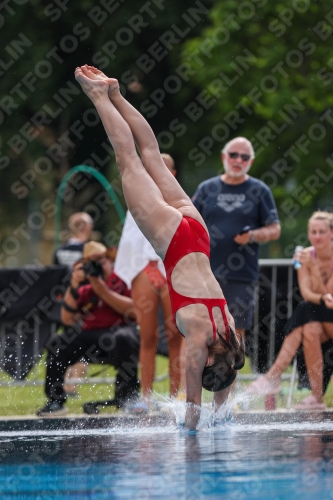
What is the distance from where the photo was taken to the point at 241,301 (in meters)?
8.50

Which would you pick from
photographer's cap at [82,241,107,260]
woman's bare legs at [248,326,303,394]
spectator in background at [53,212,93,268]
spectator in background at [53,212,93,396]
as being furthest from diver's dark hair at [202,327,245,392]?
spectator in background at [53,212,93,268]

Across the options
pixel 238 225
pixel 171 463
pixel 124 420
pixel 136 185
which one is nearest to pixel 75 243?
pixel 238 225

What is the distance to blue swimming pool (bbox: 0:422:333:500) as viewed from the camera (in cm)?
448

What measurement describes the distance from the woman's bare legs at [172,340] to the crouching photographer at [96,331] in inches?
13.6

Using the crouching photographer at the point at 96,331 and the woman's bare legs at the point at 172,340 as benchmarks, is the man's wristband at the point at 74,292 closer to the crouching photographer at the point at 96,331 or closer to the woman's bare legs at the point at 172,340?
the crouching photographer at the point at 96,331

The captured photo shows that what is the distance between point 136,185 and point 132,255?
5.99 ft

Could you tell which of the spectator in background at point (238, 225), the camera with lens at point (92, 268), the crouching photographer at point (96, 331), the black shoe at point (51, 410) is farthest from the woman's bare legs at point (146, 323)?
the black shoe at point (51, 410)

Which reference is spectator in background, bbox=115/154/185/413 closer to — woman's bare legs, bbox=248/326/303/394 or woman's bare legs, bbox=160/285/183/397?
woman's bare legs, bbox=160/285/183/397

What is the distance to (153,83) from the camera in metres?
22.6

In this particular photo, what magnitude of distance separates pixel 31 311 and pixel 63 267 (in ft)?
1.91

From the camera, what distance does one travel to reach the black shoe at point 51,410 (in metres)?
8.35

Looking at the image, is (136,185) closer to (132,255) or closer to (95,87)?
(95,87)

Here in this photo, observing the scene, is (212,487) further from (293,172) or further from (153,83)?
(153,83)

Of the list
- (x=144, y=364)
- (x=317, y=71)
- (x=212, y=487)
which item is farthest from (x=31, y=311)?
(x=317, y=71)
